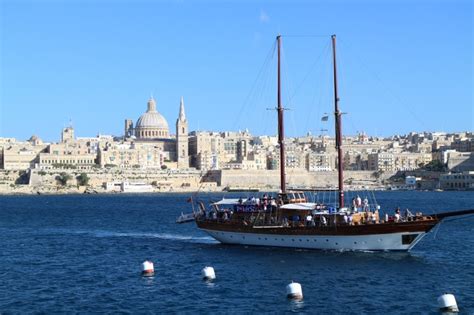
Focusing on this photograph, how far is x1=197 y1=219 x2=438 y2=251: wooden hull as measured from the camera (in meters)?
27.5

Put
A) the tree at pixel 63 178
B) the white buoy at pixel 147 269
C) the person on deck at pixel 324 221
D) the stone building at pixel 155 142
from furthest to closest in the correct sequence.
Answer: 1. the stone building at pixel 155 142
2. the tree at pixel 63 178
3. the person on deck at pixel 324 221
4. the white buoy at pixel 147 269

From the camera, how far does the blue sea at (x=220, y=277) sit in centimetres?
1975

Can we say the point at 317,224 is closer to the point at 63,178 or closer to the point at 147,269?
the point at 147,269

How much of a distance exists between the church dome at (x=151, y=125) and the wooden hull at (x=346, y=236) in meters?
129

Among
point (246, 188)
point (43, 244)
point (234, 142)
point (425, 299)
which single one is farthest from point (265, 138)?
point (425, 299)

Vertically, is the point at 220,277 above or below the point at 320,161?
below

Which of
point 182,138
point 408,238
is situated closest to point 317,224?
point 408,238

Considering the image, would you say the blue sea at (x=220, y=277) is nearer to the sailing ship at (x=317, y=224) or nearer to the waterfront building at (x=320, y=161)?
the sailing ship at (x=317, y=224)

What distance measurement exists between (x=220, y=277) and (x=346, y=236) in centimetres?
602

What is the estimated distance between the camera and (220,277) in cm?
2373

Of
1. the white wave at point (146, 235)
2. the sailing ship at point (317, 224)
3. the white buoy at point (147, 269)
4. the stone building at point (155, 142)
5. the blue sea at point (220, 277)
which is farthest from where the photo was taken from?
Result: the stone building at point (155, 142)

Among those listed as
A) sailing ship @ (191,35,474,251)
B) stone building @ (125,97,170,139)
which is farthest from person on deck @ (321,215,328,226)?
stone building @ (125,97,170,139)

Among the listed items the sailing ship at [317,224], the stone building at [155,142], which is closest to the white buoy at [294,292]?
the sailing ship at [317,224]

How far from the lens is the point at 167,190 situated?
4761 inches
